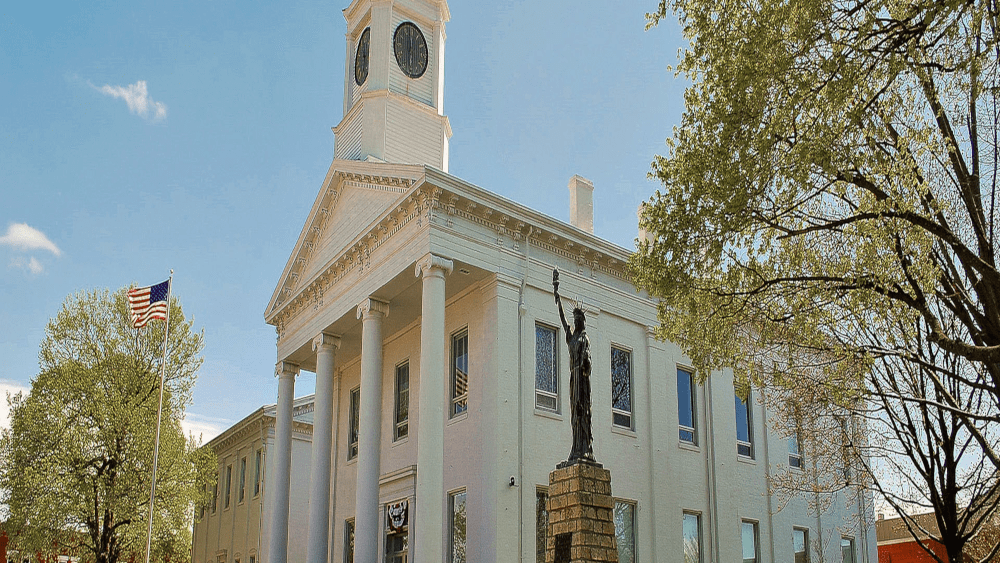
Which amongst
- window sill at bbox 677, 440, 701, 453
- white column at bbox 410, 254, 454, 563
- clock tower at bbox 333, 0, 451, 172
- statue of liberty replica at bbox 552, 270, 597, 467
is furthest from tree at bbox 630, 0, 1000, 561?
clock tower at bbox 333, 0, 451, 172

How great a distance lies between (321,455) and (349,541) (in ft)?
12.2

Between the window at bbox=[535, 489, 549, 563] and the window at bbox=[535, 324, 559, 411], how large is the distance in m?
2.04

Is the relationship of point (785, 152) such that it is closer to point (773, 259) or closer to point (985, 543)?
point (773, 259)

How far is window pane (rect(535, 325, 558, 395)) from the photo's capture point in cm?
2178

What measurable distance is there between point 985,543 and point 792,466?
707 centimetres

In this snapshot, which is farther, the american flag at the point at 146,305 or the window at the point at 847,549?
the window at the point at 847,549

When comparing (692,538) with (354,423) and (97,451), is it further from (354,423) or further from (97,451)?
(97,451)

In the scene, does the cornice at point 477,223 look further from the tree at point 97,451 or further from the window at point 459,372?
the tree at point 97,451

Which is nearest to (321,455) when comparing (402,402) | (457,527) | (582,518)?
(402,402)

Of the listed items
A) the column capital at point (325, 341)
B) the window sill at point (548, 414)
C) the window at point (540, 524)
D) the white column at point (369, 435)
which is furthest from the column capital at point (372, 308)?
the window at point (540, 524)

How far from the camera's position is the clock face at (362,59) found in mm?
27531

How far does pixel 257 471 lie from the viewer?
36.8m

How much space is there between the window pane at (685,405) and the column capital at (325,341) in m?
9.49

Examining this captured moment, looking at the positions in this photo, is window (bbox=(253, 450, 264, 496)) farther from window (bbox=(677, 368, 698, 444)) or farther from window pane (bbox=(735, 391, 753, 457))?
window pane (bbox=(735, 391, 753, 457))
